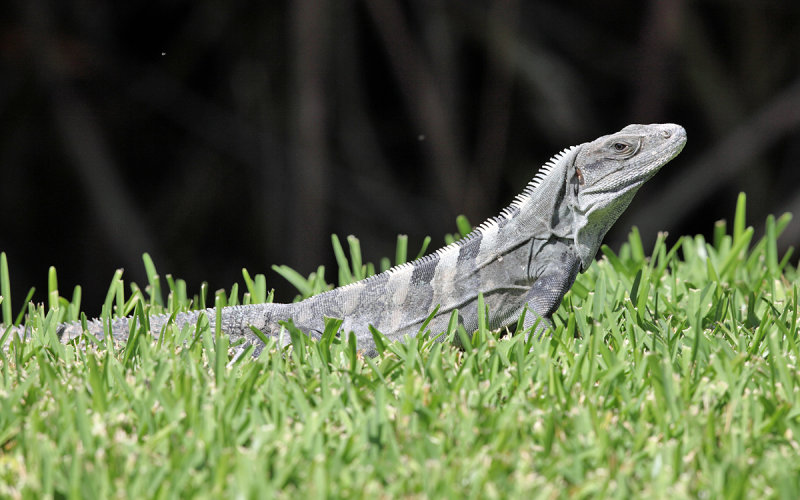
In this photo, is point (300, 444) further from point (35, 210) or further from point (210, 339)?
point (35, 210)

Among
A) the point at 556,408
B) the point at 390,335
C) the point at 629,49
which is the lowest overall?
the point at 556,408

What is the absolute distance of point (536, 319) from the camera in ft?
12.0

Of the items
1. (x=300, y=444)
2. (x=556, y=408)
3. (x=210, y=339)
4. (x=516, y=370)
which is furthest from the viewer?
(x=210, y=339)

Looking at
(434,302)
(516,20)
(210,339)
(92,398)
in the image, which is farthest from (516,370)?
(516,20)

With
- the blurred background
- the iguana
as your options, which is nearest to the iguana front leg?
the iguana

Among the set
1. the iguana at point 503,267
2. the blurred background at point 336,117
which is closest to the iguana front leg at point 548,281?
the iguana at point 503,267

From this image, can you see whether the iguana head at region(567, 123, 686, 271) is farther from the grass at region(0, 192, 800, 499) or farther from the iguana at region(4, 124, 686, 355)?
the grass at region(0, 192, 800, 499)

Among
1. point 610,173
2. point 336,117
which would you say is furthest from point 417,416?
point 336,117

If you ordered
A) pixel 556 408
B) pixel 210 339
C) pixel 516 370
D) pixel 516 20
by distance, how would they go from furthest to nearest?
pixel 516 20 < pixel 210 339 < pixel 516 370 < pixel 556 408

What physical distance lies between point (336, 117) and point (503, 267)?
5.10m

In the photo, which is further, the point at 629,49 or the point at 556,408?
the point at 629,49

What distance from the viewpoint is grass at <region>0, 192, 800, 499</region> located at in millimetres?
2342

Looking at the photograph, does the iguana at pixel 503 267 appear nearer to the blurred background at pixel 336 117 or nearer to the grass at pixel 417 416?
the grass at pixel 417 416

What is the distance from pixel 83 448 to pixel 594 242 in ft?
7.53
